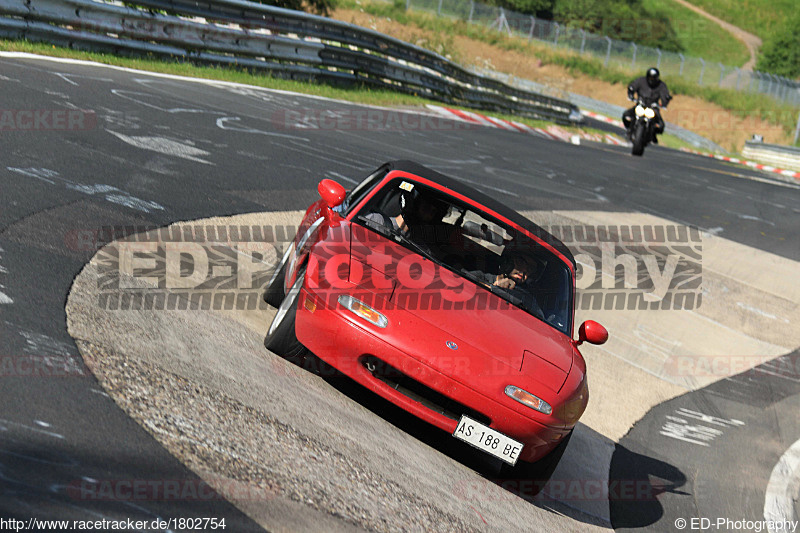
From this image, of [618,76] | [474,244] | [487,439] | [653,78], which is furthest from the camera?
[618,76]

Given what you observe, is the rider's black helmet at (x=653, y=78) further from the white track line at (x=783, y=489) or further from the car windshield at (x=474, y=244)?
the car windshield at (x=474, y=244)

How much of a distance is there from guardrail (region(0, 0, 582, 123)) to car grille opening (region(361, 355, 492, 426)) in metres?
12.4

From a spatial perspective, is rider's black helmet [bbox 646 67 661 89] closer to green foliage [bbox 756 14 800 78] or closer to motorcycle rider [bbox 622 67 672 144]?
motorcycle rider [bbox 622 67 672 144]

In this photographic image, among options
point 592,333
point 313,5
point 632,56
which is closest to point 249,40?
point 313,5

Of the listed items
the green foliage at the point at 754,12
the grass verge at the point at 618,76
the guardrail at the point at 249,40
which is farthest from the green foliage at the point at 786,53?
the guardrail at the point at 249,40

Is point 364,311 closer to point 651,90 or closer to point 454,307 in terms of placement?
point 454,307

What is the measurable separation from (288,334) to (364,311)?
57 centimetres

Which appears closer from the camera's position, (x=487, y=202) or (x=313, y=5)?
(x=487, y=202)

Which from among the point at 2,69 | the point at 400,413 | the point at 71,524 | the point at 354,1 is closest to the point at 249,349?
the point at 400,413

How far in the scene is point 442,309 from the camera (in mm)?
5559

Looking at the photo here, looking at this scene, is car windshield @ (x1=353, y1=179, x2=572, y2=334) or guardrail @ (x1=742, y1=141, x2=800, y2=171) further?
guardrail @ (x1=742, y1=141, x2=800, y2=171)

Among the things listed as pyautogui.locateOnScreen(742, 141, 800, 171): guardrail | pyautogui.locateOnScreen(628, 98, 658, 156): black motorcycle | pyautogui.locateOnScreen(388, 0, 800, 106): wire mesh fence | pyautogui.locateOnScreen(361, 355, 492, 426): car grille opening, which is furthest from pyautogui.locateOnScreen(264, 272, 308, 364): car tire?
pyautogui.locateOnScreen(388, 0, 800, 106): wire mesh fence

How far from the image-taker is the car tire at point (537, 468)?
5477mm

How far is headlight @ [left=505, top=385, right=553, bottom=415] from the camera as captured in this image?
5.20 metres
